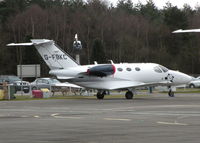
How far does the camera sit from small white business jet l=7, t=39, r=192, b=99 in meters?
43.1

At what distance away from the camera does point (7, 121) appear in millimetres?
23000

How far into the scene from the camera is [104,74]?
1709 inches

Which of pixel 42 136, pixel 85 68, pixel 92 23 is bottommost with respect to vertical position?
pixel 42 136

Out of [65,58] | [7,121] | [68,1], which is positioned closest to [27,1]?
[68,1]

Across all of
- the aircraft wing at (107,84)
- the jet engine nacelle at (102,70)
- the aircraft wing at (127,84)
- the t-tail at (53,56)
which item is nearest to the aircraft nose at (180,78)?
the aircraft wing at (127,84)

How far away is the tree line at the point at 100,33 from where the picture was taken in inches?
4252

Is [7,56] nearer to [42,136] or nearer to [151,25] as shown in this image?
[151,25]

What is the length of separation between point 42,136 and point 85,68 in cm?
2595

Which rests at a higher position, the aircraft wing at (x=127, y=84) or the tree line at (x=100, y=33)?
the tree line at (x=100, y=33)

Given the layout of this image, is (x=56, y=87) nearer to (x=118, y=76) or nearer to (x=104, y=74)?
(x=104, y=74)

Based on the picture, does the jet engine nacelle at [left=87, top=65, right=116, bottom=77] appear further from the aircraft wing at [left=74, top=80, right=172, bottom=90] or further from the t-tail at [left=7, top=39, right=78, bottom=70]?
the t-tail at [left=7, top=39, right=78, bottom=70]

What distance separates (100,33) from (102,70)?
7067 centimetres

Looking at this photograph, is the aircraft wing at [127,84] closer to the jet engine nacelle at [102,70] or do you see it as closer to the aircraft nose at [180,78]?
the jet engine nacelle at [102,70]

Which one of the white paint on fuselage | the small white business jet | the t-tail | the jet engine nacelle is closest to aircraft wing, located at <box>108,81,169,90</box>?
the small white business jet
